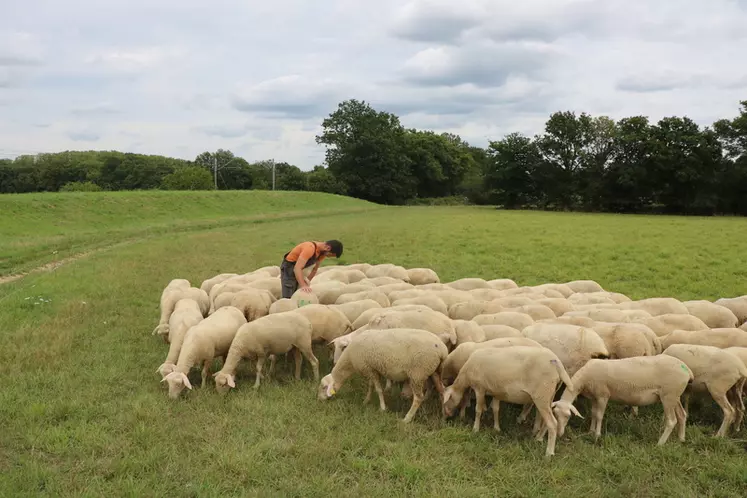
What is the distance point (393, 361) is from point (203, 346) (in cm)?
327

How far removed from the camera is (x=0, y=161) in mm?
89062

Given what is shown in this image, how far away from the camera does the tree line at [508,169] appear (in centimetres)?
5828

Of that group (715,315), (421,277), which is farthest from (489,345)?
(421,277)

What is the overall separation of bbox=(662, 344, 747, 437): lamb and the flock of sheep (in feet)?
0.04

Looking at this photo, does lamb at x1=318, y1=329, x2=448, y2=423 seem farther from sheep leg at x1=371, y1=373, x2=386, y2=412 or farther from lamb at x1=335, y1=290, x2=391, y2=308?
lamb at x1=335, y1=290, x2=391, y2=308

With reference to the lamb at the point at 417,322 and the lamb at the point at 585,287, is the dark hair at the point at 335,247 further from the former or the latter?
the lamb at the point at 585,287

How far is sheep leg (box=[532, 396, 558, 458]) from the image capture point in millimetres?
6316

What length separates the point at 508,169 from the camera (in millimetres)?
71188

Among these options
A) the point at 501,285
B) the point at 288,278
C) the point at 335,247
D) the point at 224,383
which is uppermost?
the point at 335,247

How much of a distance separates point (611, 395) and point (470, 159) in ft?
358

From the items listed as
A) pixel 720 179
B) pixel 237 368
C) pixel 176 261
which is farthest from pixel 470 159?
pixel 237 368

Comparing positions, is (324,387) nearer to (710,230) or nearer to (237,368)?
(237,368)

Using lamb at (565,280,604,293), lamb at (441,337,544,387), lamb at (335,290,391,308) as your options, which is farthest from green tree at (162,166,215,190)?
lamb at (441,337,544,387)

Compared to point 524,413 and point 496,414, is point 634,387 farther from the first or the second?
point 496,414
